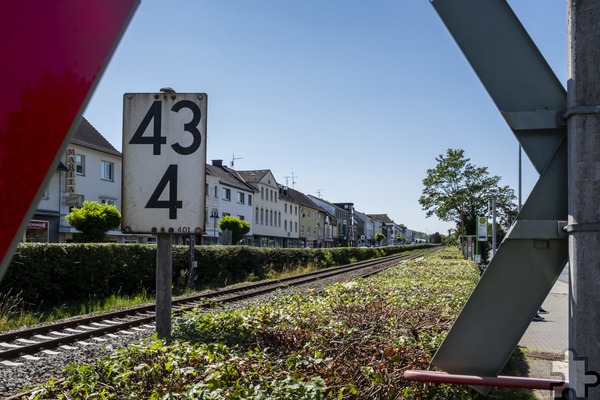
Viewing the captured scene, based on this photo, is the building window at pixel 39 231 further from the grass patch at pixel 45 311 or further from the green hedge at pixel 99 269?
the grass patch at pixel 45 311

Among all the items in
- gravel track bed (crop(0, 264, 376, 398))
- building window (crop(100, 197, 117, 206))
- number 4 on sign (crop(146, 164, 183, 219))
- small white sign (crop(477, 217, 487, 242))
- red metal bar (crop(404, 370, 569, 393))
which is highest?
building window (crop(100, 197, 117, 206))

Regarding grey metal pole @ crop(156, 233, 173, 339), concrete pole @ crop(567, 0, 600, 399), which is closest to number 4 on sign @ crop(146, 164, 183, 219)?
grey metal pole @ crop(156, 233, 173, 339)

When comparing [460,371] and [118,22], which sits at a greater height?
[118,22]

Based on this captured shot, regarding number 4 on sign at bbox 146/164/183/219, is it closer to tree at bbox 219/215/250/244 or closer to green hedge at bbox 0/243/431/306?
green hedge at bbox 0/243/431/306

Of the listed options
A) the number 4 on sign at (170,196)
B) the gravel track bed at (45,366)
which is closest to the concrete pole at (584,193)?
the number 4 on sign at (170,196)

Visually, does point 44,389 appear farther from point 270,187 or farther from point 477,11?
point 270,187

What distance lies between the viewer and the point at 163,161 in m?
4.82

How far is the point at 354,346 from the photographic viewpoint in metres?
3.89

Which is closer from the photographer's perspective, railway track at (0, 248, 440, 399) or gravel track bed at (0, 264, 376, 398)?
gravel track bed at (0, 264, 376, 398)

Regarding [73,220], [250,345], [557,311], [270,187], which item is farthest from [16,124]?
[270,187]

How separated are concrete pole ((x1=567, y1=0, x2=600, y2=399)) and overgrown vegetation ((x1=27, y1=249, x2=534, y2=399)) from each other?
1.18m

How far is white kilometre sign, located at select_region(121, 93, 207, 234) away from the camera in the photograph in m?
4.79

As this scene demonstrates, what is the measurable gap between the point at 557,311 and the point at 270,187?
6025 centimetres

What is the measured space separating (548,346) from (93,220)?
23.8 m
